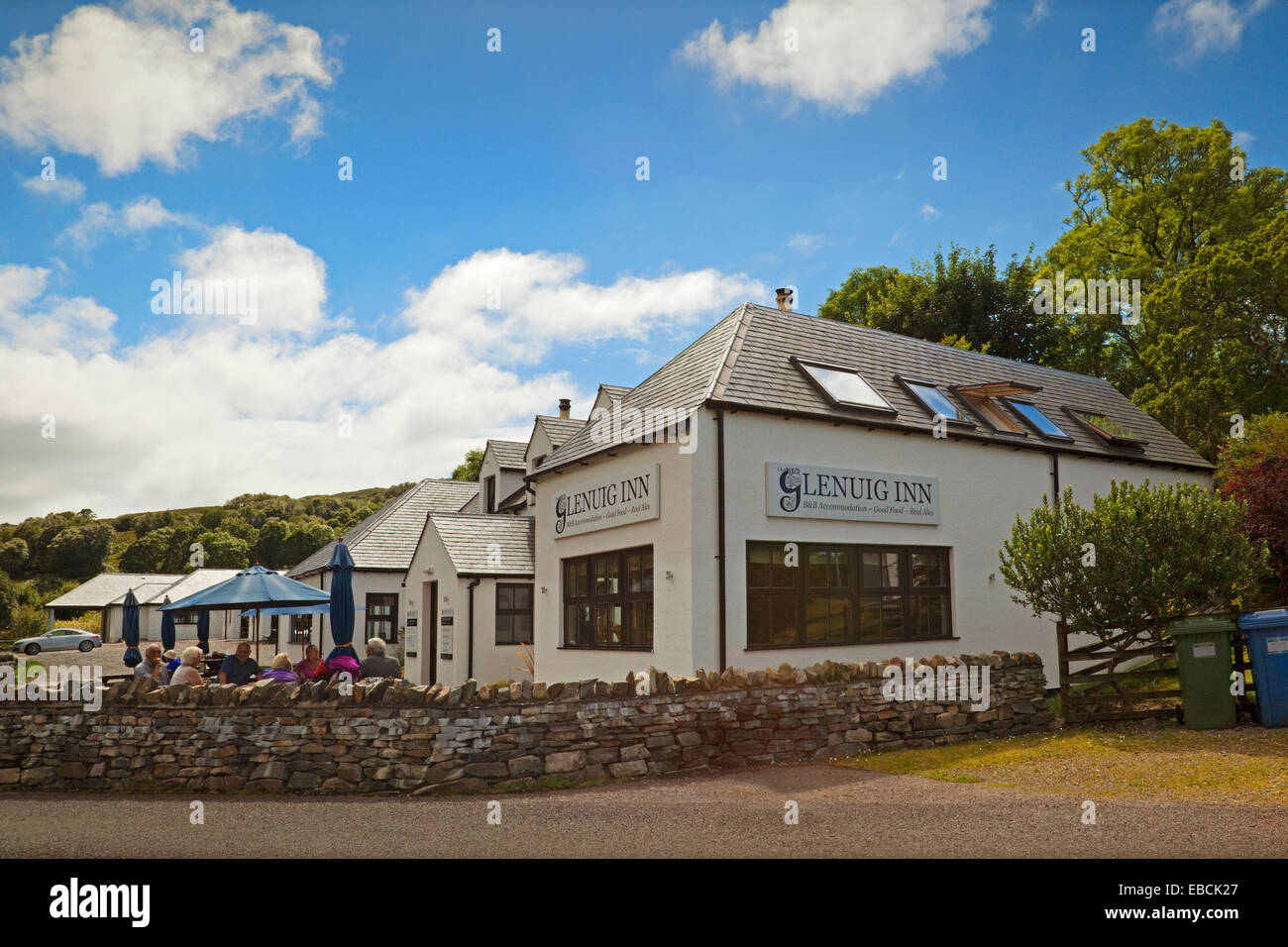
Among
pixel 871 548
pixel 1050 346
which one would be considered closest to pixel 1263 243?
pixel 1050 346

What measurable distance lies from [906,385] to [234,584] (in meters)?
12.4

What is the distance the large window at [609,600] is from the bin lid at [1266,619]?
7982 millimetres

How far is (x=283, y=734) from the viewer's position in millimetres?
9336

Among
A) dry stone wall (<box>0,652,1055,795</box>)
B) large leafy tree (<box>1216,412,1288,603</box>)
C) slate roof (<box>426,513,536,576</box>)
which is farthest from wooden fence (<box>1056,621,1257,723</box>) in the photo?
slate roof (<box>426,513,536,576</box>)

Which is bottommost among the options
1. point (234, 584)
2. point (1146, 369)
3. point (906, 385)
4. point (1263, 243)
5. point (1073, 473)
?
point (234, 584)

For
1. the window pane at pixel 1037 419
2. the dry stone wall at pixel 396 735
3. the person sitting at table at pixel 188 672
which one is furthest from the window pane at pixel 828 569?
the person sitting at table at pixel 188 672

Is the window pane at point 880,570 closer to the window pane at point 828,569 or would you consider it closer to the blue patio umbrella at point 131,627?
the window pane at point 828,569

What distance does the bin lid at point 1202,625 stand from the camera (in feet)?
37.6

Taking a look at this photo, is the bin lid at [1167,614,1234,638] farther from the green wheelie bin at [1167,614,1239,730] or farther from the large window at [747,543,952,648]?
the large window at [747,543,952,648]

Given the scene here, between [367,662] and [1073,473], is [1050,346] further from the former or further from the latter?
[367,662]

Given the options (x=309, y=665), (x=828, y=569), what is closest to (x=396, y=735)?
(x=309, y=665)

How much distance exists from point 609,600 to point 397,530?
16.1 metres

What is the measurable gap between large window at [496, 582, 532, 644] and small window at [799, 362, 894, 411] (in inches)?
365

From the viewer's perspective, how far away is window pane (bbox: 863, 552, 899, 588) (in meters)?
14.6
